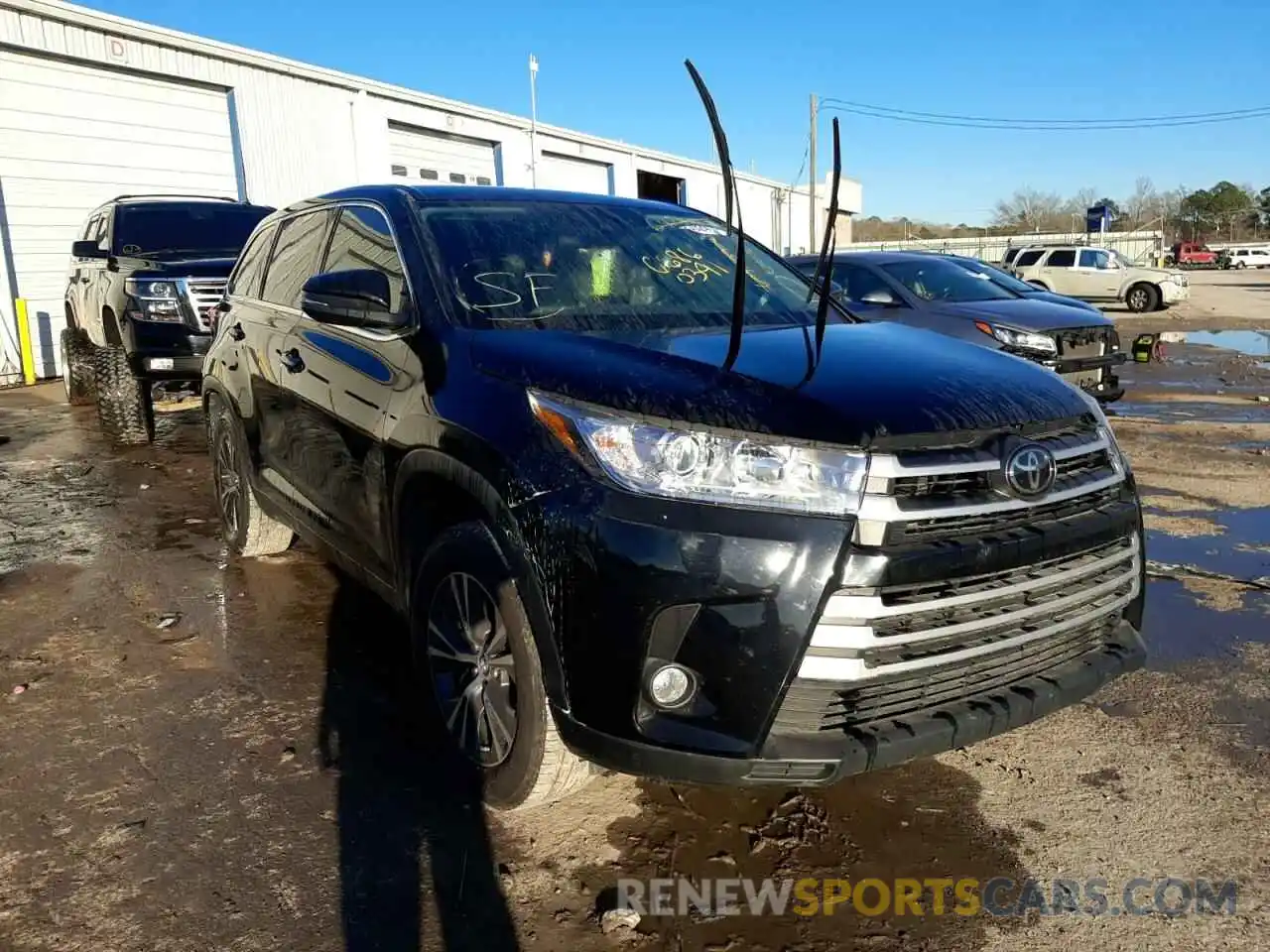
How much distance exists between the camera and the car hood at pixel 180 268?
799 centimetres

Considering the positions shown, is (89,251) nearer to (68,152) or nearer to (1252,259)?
(68,152)

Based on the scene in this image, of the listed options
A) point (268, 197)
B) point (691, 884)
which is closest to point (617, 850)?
point (691, 884)

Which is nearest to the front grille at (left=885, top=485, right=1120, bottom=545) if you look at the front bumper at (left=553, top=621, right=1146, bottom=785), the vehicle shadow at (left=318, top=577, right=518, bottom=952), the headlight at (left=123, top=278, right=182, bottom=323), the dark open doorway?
the front bumper at (left=553, top=621, right=1146, bottom=785)

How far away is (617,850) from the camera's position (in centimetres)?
266

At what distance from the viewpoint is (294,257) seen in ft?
14.3

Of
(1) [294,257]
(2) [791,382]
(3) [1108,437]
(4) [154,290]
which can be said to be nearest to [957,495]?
(2) [791,382]

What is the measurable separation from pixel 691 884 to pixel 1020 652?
1.04 metres

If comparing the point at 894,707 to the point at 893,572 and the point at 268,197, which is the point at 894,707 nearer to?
the point at 893,572

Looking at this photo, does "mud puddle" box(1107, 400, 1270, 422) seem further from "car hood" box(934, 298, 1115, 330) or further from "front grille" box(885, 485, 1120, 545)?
"front grille" box(885, 485, 1120, 545)

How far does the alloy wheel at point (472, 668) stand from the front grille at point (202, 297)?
5895 millimetres

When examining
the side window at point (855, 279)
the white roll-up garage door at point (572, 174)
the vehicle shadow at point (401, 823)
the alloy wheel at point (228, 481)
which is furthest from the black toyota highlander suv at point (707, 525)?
the white roll-up garage door at point (572, 174)

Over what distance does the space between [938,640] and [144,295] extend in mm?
7603

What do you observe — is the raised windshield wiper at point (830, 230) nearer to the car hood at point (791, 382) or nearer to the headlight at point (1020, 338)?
the car hood at point (791, 382)

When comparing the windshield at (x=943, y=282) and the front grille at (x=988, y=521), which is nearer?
the front grille at (x=988, y=521)
